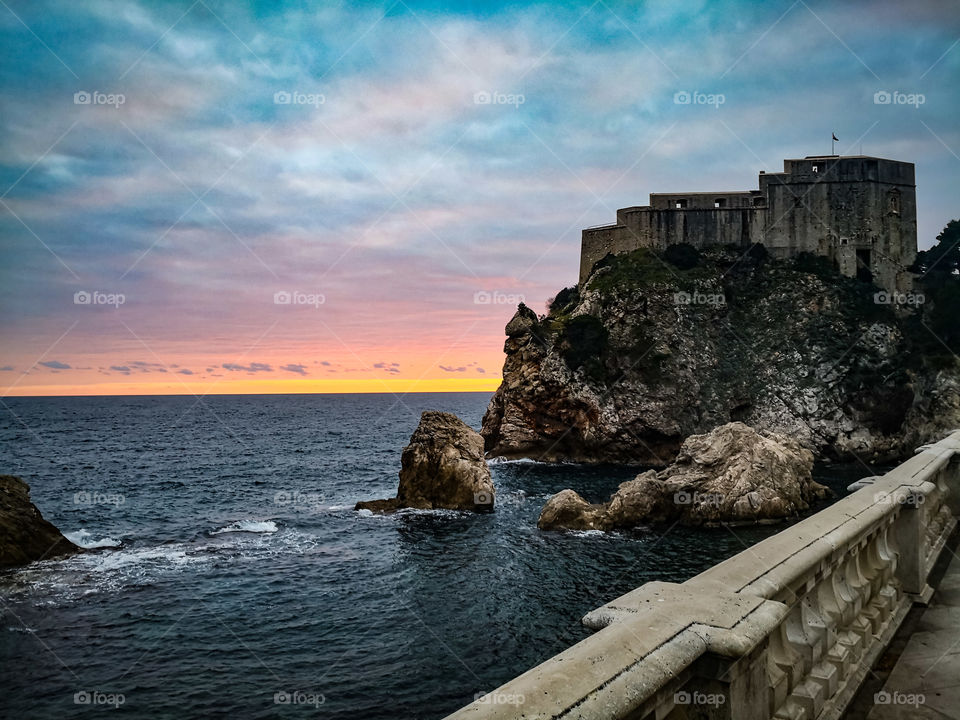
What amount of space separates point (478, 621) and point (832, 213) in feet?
195

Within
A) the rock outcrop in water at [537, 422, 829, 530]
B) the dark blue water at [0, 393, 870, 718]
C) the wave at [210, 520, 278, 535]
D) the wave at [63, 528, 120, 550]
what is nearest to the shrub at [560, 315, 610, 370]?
the dark blue water at [0, 393, 870, 718]

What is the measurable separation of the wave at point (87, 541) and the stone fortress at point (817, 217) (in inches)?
2073

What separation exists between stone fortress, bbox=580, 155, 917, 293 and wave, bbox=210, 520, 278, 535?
46.8 meters

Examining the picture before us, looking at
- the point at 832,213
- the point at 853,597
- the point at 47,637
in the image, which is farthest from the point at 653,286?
the point at 853,597

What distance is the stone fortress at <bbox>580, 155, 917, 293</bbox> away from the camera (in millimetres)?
61128

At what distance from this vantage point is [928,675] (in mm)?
5246

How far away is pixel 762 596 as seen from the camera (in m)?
3.79

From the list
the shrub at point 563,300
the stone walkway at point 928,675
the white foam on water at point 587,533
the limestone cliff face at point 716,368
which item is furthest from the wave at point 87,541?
the shrub at point 563,300

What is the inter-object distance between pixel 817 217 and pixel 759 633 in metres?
68.5

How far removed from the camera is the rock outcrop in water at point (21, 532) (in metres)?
22.9

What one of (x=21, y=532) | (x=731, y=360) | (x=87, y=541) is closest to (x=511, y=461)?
(x=731, y=360)

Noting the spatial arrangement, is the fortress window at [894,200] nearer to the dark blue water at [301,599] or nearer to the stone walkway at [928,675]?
the dark blue water at [301,599]

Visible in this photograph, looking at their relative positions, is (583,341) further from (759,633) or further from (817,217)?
(759,633)

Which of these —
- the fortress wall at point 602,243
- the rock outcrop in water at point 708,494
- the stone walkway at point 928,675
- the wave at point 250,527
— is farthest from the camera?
the fortress wall at point 602,243
